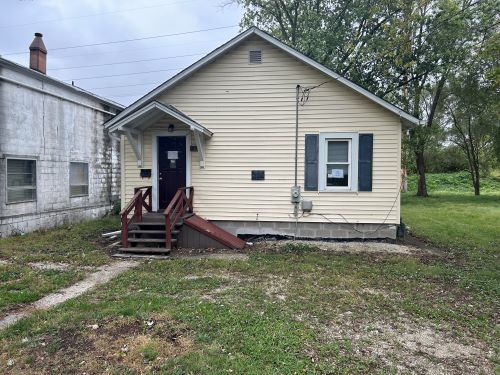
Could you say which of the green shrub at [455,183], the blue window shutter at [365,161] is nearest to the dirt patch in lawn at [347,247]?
the blue window shutter at [365,161]

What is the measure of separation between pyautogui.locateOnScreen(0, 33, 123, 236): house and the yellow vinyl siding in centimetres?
293

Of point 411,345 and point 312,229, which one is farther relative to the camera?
point 312,229

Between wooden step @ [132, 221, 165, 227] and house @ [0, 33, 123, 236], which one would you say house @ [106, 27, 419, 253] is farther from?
house @ [0, 33, 123, 236]

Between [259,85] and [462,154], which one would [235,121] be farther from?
[462,154]

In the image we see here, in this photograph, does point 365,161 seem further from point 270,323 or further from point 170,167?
point 270,323

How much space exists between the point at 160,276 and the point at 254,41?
6.56 meters

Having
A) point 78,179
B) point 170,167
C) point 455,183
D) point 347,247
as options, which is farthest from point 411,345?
point 455,183

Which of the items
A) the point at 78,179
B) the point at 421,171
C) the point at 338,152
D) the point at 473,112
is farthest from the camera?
the point at 421,171

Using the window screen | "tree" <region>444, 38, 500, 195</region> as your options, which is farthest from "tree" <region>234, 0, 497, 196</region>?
the window screen

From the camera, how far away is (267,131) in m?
9.80

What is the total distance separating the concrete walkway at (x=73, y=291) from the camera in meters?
4.45

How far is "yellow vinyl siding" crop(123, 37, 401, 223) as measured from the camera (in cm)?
952

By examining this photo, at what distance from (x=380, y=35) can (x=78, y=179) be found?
1409 cm

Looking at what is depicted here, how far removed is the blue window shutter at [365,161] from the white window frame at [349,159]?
0.10 meters
